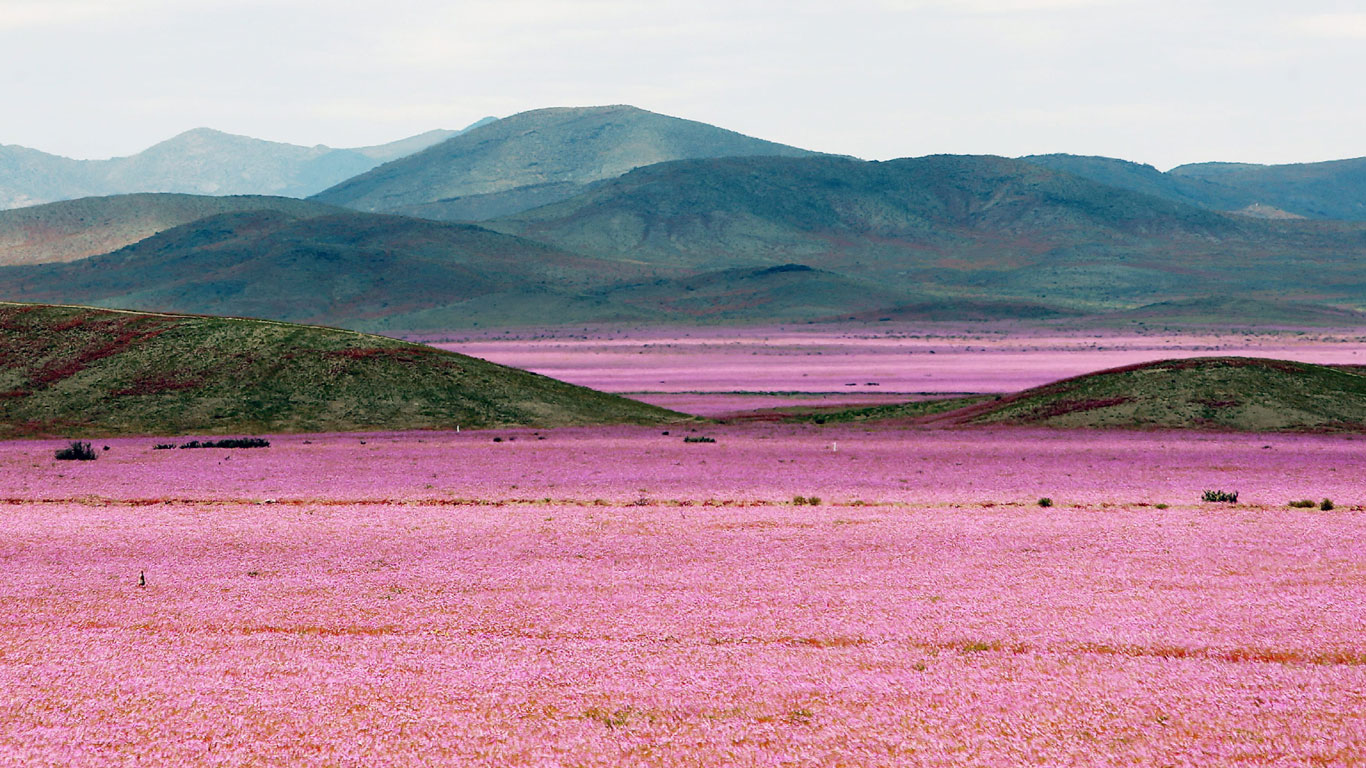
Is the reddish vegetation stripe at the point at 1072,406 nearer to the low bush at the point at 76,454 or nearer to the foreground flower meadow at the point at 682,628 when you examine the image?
the foreground flower meadow at the point at 682,628

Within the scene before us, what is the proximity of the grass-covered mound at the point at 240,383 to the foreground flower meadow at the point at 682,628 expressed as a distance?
19.2 metres

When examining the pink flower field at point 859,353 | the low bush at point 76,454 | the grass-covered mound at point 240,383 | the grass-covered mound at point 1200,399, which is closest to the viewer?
the low bush at point 76,454

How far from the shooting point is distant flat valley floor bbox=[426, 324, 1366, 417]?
227ft

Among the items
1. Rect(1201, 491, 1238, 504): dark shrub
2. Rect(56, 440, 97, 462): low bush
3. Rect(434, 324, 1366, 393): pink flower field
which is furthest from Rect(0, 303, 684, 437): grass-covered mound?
Rect(1201, 491, 1238, 504): dark shrub

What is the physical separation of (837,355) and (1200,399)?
59676 mm

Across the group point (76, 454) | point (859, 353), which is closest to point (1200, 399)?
point (76, 454)

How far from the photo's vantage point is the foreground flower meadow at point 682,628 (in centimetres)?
1084

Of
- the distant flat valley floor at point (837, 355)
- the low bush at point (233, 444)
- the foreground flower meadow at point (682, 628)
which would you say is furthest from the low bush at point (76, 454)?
the distant flat valley floor at point (837, 355)

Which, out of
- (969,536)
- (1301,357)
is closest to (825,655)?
(969,536)

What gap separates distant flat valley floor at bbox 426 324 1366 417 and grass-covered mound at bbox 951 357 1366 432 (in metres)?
15.0

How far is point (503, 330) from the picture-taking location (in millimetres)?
140125

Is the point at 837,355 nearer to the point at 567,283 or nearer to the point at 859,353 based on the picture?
the point at 859,353

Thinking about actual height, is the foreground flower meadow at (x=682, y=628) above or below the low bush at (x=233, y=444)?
above

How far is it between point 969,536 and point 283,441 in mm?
26791
